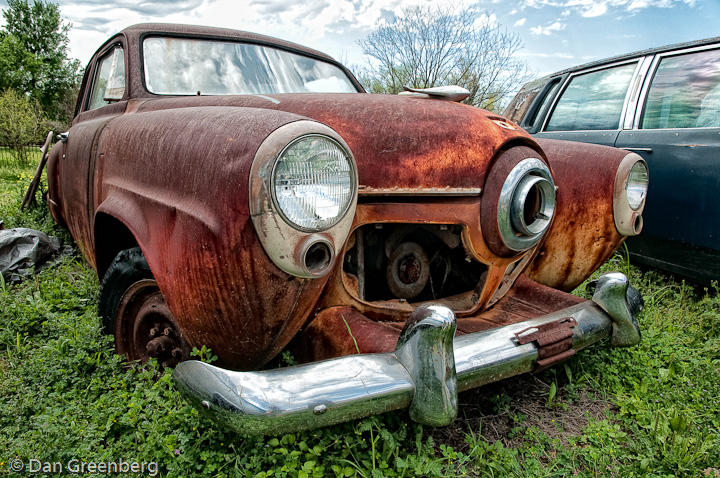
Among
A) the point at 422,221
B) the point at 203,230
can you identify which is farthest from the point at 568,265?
the point at 203,230

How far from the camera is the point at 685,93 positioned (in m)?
3.12

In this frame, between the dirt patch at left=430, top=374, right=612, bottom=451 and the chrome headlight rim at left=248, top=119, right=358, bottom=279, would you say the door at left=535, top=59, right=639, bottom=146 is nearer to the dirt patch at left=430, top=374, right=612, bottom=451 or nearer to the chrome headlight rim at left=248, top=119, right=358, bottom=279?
the dirt patch at left=430, top=374, right=612, bottom=451

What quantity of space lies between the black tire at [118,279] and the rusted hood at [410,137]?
0.76 metres

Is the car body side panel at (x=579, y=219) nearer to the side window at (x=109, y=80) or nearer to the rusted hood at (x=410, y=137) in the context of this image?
the rusted hood at (x=410, y=137)

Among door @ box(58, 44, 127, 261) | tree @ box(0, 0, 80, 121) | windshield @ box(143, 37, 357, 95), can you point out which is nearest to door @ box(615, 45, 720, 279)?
windshield @ box(143, 37, 357, 95)

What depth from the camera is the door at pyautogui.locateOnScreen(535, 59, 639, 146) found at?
354 centimetres

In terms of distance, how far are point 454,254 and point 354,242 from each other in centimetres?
53

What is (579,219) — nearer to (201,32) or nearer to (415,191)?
(415,191)

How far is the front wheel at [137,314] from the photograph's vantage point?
1.78 metres

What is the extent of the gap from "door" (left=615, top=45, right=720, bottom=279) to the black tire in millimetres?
3018

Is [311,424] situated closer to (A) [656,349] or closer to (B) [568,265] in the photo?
(B) [568,265]

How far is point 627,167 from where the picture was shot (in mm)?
2096

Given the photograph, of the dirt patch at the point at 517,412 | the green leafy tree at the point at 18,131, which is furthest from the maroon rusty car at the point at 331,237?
the green leafy tree at the point at 18,131

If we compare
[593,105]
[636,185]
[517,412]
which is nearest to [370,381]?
[517,412]
